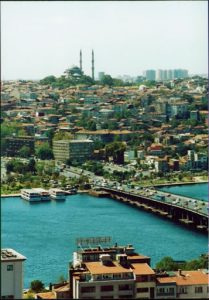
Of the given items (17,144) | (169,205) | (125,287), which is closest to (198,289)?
(125,287)

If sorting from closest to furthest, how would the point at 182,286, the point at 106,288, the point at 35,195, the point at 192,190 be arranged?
the point at 106,288 → the point at 182,286 → the point at 35,195 → the point at 192,190

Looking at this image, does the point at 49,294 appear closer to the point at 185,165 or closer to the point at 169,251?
the point at 169,251

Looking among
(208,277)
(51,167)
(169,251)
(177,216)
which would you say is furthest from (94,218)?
(208,277)

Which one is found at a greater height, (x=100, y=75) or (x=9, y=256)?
(x=100, y=75)

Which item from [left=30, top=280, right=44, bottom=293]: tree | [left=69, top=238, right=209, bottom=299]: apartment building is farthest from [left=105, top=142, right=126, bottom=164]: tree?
[left=69, top=238, right=209, bottom=299]: apartment building

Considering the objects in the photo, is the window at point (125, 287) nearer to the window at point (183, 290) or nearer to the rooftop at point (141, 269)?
the rooftop at point (141, 269)

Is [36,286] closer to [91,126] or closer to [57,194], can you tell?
[57,194]

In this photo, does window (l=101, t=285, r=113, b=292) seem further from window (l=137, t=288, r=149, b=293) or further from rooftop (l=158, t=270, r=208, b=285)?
rooftop (l=158, t=270, r=208, b=285)
